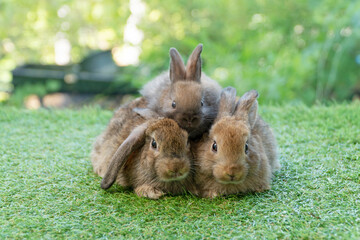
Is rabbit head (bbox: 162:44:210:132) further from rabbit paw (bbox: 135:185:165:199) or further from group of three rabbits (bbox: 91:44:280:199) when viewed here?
rabbit paw (bbox: 135:185:165:199)

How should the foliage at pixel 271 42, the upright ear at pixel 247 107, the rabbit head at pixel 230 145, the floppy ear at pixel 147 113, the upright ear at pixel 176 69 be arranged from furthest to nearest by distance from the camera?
the foliage at pixel 271 42 → the upright ear at pixel 176 69 → the floppy ear at pixel 147 113 → the upright ear at pixel 247 107 → the rabbit head at pixel 230 145

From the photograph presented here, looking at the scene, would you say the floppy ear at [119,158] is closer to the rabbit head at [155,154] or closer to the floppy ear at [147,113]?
the rabbit head at [155,154]

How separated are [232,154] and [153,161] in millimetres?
537

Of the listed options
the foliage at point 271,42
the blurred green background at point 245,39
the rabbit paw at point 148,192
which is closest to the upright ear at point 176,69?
the rabbit paw at point 148,192

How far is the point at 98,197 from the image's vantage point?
8.98ft

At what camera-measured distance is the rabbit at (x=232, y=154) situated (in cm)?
258

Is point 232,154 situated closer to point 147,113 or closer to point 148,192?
point 148,192

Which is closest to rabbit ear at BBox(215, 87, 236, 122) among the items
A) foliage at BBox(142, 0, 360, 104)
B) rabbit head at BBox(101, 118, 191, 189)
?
rabbit head at BBox(101, 118, 191, 189)

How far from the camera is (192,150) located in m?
2.85

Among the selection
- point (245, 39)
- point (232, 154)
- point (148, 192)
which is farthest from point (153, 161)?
point (245, 39)

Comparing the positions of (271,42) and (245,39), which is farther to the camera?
(245,39)

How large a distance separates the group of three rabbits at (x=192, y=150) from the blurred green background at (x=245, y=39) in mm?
3147

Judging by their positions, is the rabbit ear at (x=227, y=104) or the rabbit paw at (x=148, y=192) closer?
the rabbit paw at (x=148, y=192)

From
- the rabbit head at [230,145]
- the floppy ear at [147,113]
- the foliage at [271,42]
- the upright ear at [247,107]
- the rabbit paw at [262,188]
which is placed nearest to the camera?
→ the rabbit head at [230,145]
